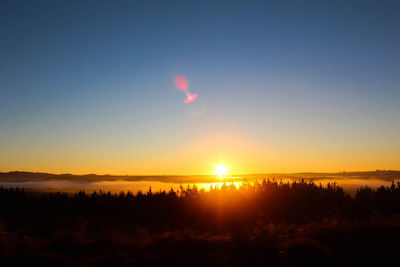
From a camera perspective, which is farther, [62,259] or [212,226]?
[212,226]

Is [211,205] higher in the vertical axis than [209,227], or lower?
higher

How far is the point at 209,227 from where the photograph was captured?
50.3ft

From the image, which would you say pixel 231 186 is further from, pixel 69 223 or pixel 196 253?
pixel 196 253

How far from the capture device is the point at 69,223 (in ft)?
49.5

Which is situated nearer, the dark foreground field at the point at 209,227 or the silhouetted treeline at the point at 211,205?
the dark foreground field at the point at 209,227

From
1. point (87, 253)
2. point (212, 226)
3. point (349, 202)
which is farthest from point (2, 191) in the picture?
point (349, 202)

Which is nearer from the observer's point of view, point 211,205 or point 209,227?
point 209,227

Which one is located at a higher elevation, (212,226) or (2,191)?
(2,191)

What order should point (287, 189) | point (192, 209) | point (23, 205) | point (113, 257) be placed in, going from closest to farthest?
1. point (113, 257)
2. point (192, 209)
3. point (23, 205)
4. point (287, 189)

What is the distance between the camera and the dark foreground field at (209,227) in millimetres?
8972

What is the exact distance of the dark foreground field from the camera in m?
8.97

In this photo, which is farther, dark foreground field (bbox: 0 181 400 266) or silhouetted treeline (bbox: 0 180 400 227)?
silhouetted treeline (bbox: 0 180 400 227)

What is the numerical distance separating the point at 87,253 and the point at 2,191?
64.9 feet

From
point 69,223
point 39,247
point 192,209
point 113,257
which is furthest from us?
point 192,209
